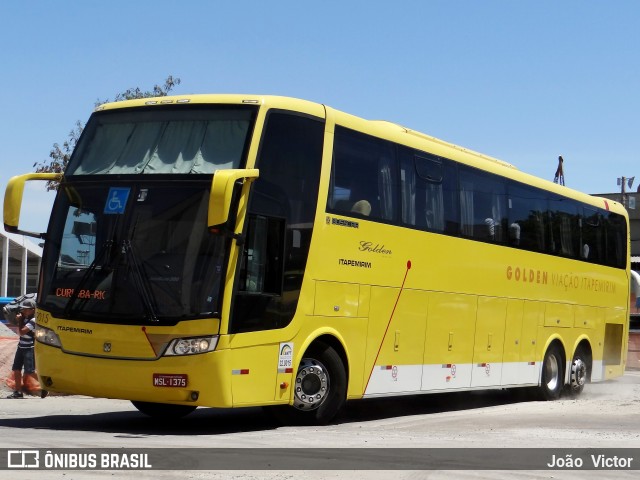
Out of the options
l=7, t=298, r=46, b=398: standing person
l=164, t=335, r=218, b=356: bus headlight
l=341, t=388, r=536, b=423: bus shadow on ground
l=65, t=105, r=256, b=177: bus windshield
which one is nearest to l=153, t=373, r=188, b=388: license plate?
→ l=164, t=335, r=218, b=356: bus headlight

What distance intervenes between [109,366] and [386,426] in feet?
13.4

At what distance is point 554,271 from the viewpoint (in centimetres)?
2175

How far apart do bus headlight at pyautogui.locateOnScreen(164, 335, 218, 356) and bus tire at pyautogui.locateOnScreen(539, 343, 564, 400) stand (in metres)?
10.4

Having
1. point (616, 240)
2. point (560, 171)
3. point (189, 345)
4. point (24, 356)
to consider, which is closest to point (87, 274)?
point (189, 345)

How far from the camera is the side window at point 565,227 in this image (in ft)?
71.8

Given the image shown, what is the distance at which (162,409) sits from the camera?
616 inches

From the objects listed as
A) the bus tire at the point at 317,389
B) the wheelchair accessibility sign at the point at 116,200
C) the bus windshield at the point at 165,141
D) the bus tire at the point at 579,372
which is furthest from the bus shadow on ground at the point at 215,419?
the bus windshield at the point at 165,141

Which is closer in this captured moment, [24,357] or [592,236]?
[24,357]

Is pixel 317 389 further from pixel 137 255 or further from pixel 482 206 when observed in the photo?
pixel 482 206

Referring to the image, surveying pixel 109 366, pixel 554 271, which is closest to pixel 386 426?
pixel 109 366

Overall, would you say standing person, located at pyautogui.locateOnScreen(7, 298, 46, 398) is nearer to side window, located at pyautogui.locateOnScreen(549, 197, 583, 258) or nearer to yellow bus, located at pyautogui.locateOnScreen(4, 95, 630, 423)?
yellow bus, located at pyautogui.locateOnScreen(4, 95, 630, 423)

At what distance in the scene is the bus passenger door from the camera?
19047 mm

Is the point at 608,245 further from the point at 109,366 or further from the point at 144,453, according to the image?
the point at 144,453

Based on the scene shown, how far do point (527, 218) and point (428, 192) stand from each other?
13.5ft
